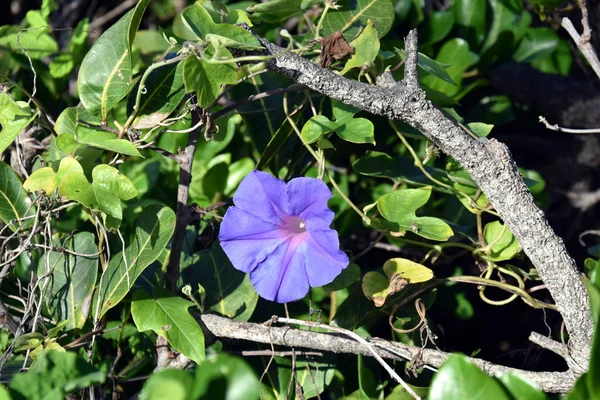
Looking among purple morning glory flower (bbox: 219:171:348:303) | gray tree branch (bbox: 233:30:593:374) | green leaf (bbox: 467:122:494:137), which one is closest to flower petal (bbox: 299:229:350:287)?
purple morning glory flower (bbox: 219:171:348:303)

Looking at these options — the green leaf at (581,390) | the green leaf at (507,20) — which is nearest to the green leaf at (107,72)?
the green leaf at (581,390)

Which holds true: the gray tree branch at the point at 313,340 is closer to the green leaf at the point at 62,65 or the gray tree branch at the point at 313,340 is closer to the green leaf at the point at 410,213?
the green leaf at the point at 410,213

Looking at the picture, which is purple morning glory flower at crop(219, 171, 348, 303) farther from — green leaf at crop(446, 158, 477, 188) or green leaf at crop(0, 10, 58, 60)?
green leaf at crop(0, 10, 58, 60)

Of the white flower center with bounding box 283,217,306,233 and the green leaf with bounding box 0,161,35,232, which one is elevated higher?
the green leaf with bounding box 0,161,35,232

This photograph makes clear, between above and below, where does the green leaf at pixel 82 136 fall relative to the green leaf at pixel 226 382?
above

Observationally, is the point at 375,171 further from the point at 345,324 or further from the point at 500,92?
the point at 500,92
